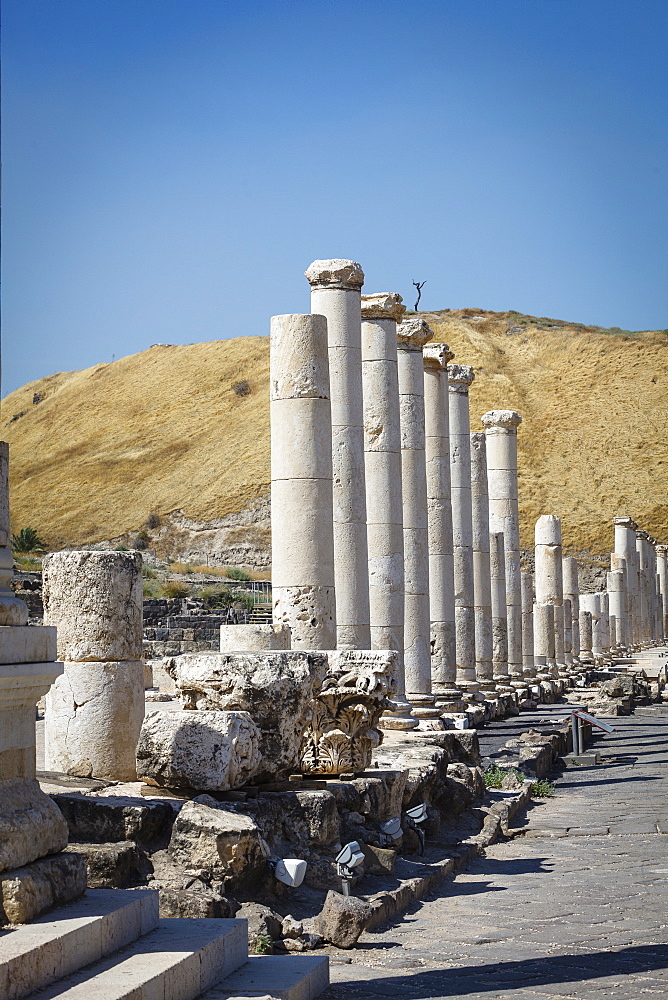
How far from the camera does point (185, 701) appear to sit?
25.8 ft

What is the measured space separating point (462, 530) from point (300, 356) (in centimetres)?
1044

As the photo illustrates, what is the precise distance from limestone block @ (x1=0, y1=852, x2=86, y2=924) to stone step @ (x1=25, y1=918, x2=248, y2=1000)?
0.97 feet

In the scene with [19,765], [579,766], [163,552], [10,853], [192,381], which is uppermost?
[192,381]

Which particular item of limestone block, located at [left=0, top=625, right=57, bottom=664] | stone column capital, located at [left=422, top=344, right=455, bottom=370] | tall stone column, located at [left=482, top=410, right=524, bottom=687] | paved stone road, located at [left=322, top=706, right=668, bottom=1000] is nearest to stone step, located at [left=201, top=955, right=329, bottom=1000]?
paved stone road, located at [left=322, top=706, right=668, bottom=1000]

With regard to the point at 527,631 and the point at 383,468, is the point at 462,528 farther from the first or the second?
the point at 527,631

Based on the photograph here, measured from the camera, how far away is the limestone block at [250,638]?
30.9 ft

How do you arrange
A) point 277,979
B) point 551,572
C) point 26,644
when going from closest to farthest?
point 26,644 < point 277,979 < point 551,572

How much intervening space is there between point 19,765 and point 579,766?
13.3m

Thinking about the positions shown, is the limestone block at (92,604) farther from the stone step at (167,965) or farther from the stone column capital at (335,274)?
the stone column capital at (335,274)

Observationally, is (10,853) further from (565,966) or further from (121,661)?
(121,661)

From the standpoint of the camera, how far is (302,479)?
1160cm

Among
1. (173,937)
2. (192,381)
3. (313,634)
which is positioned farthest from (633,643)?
(192,381)

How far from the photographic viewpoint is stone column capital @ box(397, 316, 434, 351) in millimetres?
17031

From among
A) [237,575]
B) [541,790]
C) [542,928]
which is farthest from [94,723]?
[237,575]
